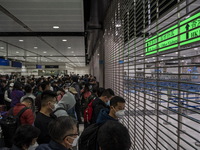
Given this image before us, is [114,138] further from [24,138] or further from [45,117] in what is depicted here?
[45,117]

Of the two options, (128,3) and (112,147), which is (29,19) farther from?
(112,147)

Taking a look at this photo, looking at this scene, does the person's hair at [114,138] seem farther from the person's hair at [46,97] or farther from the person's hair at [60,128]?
the person's hair at [46,97]

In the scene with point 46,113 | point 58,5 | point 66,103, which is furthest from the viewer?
point 58,5

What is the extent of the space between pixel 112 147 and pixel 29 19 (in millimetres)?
5527

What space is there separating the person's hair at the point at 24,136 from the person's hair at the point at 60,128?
1.96 feet

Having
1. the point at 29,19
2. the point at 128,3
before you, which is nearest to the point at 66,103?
the point at 128,3

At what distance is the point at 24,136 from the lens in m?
2.07

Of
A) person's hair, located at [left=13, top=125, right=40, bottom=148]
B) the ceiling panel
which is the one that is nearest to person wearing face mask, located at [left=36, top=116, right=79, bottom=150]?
person's hair, located at [left=13, top=125, right=40, bottom=148]

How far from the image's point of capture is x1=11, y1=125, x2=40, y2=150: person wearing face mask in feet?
6.67

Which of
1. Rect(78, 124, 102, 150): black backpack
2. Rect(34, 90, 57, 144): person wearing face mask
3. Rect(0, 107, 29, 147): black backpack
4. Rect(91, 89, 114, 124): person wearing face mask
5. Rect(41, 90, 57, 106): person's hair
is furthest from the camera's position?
Rect(91, 89, 114, 124): person wearing face mask

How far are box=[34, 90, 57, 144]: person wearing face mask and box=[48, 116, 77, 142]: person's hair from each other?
0.77m

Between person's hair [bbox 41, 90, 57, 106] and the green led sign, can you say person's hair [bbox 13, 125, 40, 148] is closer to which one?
person's hair [bbox 41, 90, 57, 106]

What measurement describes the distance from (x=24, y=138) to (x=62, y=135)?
0.78m

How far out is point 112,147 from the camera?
1.08 metres
